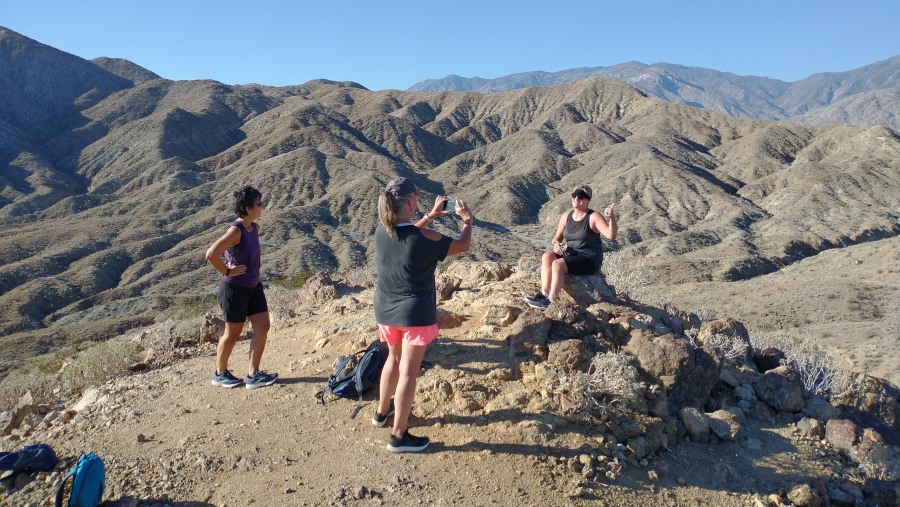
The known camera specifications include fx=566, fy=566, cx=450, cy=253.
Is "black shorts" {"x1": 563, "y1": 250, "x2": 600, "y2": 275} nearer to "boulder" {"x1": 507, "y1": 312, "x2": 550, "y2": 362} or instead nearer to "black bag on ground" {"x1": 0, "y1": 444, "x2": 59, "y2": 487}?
"boulder" {"x1": 507, "y1": 312, "x2": 550, "y2": 362}

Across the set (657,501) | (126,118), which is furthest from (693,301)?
(126,118)

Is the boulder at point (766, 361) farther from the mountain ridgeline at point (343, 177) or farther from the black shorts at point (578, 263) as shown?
the mountain ridgeline at point (343, 177)

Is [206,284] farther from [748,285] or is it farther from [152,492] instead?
[152,492]

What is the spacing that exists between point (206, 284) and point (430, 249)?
3600 centimetres

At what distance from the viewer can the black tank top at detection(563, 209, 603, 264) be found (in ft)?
18.0

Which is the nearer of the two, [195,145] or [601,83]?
→ [195,145]

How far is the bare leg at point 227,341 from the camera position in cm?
470

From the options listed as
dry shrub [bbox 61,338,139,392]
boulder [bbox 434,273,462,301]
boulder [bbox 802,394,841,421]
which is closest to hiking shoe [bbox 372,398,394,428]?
boulder [bbox 434,273,462,301]

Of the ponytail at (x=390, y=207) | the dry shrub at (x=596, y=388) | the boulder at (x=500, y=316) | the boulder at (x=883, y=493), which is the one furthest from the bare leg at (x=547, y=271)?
the boulder at (x=883, y=493)

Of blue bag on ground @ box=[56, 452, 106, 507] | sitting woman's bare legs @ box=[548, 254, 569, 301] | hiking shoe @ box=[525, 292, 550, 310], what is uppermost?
sitting woman's bare legs @ box=[548, 254, 569, 301]

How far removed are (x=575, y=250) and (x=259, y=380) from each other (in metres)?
3.18

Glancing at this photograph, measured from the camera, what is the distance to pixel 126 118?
8112 centimetres

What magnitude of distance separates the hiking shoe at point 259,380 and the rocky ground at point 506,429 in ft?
0.25

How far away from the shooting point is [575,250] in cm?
561
